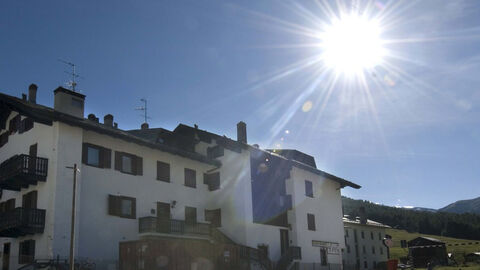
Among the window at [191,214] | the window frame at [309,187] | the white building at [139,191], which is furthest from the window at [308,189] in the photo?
the window at [191,214]

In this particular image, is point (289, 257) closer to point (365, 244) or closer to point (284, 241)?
point (284, 241)

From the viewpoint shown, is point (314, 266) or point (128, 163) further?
point (314, 266)

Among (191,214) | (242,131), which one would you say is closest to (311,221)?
(242,131)

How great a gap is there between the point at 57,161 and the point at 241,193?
54.8 feet

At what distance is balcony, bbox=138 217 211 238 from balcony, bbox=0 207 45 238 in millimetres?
7159

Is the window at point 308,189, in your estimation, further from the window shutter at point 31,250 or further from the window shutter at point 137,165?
the window shutter at point 31,250

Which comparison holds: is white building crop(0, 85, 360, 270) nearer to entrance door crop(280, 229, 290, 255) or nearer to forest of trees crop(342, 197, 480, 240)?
entrance door crop(280, 229, 290, 255)

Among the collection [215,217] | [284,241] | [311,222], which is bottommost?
[284,241]

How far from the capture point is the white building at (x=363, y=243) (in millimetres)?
74994

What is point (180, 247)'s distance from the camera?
104 feet

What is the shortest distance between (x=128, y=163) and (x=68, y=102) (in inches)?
227

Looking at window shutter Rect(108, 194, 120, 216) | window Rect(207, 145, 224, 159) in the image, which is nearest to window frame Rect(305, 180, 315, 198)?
window Rect(207, 145, 224, 159)

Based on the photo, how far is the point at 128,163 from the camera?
34719mm

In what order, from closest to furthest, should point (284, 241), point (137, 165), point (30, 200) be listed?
point (30, 200) < point (137, 165) < point (284, 241)
